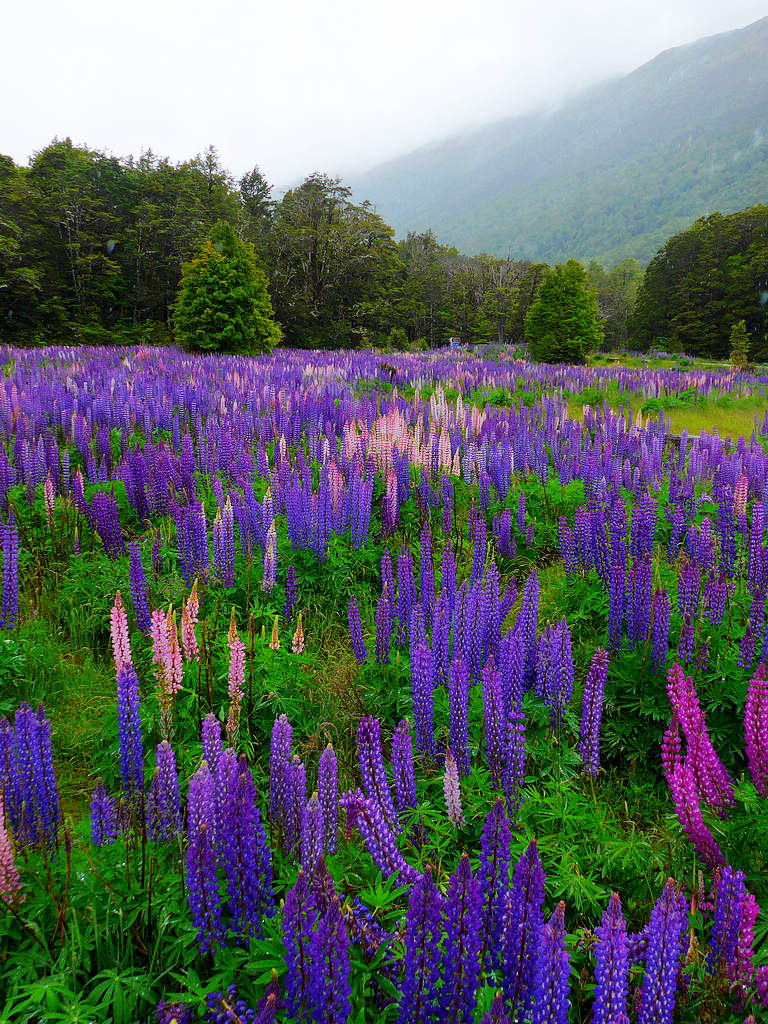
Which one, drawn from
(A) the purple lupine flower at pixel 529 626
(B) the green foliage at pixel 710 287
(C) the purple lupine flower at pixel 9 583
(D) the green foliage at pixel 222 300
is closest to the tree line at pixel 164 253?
(B) the green foliage at pixel 710 287

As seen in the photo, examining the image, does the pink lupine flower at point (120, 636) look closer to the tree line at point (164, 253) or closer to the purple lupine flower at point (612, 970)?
the purple lupine flower at point (612, 970)

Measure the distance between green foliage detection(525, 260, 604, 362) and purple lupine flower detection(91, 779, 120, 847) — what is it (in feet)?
75.9

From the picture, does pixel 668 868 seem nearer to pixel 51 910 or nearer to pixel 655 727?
pixel 655 727

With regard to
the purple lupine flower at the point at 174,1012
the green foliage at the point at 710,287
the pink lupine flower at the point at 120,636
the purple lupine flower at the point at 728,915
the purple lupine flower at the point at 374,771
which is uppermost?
the green foliage at the point at 710,287

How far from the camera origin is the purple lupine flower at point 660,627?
302 centimetres

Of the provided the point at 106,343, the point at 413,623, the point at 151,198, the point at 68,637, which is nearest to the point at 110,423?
the point at 68,637

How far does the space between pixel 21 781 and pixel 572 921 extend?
2010mm

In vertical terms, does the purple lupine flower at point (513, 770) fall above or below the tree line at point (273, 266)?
below

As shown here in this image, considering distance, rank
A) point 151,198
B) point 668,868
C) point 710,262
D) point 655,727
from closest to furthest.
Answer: point 668,868 < point 655,727 < point 151,198 < point 710,262

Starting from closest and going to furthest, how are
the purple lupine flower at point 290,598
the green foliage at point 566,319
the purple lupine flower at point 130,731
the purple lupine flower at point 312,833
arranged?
the purple lupine flower at point 312,833 → the purple lupine flower at point 130,731 → the purple lupine flower at point 290,598 → the green foliage at point 566,319

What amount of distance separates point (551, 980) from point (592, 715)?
1.38 m

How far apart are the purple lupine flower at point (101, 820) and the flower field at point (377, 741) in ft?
0.04

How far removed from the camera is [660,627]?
3.04 metres

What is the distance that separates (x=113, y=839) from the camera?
1.93 m
